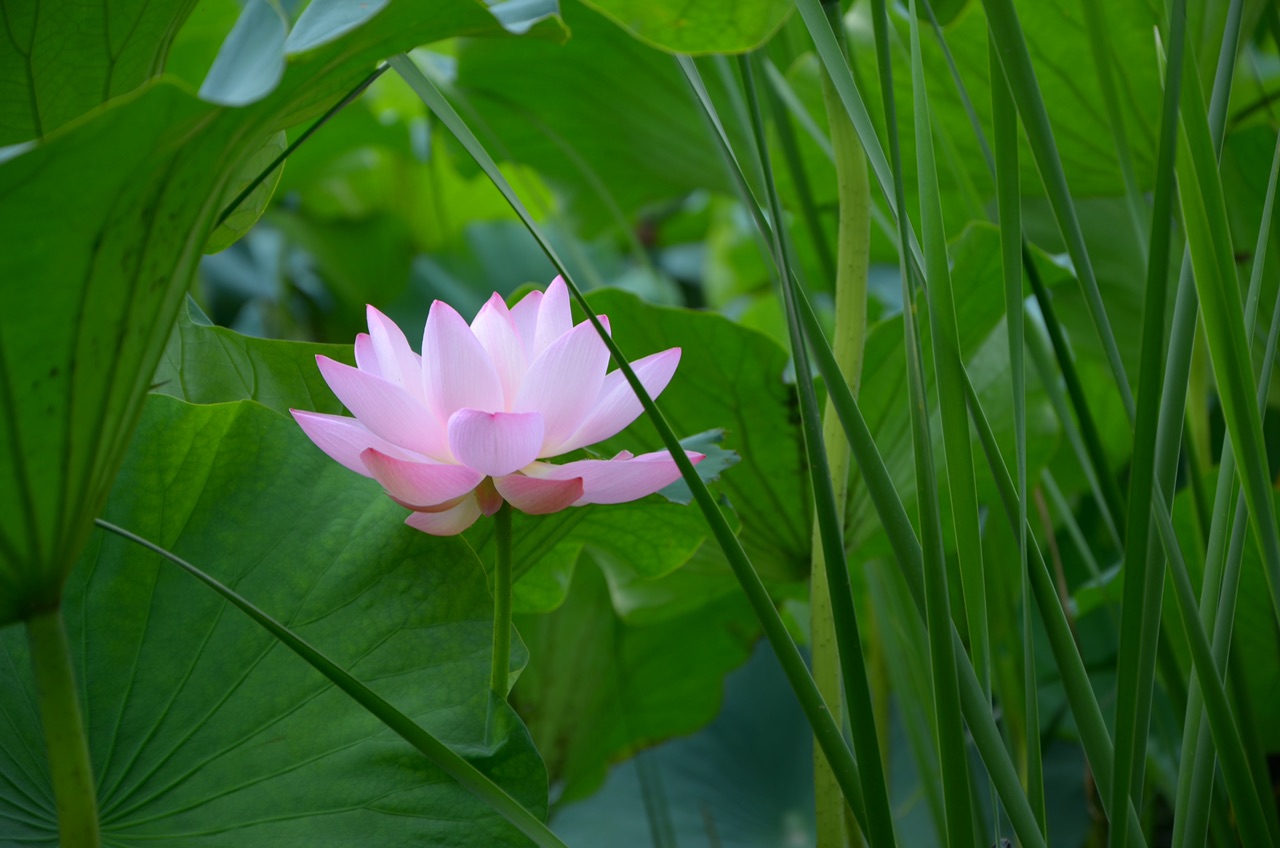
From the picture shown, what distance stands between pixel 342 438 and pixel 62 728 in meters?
0.12

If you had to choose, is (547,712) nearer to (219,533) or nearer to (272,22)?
(219,533)

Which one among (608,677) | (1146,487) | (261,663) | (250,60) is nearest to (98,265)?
(250,60)

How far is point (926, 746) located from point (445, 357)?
307mm

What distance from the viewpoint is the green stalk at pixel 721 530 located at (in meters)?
0.27

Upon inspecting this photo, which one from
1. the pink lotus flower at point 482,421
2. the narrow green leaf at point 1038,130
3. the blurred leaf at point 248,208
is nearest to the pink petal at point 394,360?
the pink lotus flower at point 482,421

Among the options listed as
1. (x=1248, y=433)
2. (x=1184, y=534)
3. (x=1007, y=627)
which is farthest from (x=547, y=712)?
(x=1248, y=433)

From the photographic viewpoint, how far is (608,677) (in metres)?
0.80

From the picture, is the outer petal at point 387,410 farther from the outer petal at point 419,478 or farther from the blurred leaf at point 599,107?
the blurred leaf at point 599,107

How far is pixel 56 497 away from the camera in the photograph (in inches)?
9.8

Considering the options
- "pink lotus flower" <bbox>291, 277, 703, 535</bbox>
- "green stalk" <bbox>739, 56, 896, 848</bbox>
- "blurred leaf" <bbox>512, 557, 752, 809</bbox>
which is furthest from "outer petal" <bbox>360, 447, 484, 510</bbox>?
"blurred leaf" <bbox>512, 557, 752, 809</bbox>

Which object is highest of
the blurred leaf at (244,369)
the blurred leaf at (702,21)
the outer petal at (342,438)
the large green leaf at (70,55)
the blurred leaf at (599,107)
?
the blurred leaf at (599,107)

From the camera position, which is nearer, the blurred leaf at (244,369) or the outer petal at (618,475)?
the outer petal at (618,475)

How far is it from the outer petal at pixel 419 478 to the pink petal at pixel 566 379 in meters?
0.03

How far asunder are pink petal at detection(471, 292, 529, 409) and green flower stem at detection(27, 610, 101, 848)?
16 centimetres
